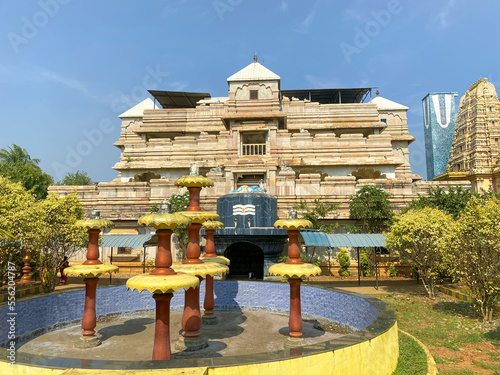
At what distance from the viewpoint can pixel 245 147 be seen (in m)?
35.3

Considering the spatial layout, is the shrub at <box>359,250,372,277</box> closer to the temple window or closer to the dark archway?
the dark archway

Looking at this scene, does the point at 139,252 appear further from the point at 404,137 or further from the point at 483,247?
the point at 404,137

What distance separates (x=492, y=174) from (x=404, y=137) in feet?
39.3

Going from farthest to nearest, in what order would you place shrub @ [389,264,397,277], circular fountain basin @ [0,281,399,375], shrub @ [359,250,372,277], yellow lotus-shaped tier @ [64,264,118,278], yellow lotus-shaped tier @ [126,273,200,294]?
shrub @ [359,250,372,277] < shrub @ [389,264,397,277] < yellow lotus-shaped tier @ [64,264,118,278] < yellow lotus-shaped tier @ [126,273,200,294] < circular fountain basin @ [0,281,399,375]

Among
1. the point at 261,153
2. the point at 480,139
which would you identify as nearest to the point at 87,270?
the point at 261,153

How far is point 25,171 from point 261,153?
99.8 feet

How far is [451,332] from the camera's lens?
12234 millimetres

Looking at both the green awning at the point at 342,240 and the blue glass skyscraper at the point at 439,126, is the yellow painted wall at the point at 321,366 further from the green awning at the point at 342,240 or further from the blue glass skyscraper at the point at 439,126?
the blue glass skyscraper at the point at 439,126

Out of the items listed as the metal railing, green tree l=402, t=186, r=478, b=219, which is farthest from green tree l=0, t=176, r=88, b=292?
green tree l=402, t=186, r=478, b=219

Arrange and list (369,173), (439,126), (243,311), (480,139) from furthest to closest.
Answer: (439,126) < (480,139) < (369,173) < (243,311)

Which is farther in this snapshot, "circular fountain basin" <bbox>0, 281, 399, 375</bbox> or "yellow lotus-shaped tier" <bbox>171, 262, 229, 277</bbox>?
"yellow lotus-shaped tier" <bbox>171, 262, 229, 277</bbox>

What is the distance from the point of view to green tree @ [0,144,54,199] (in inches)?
1642

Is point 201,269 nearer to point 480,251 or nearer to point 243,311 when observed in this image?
point 243,311

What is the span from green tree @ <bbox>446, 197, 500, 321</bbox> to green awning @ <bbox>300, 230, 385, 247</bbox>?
6.16 meters
